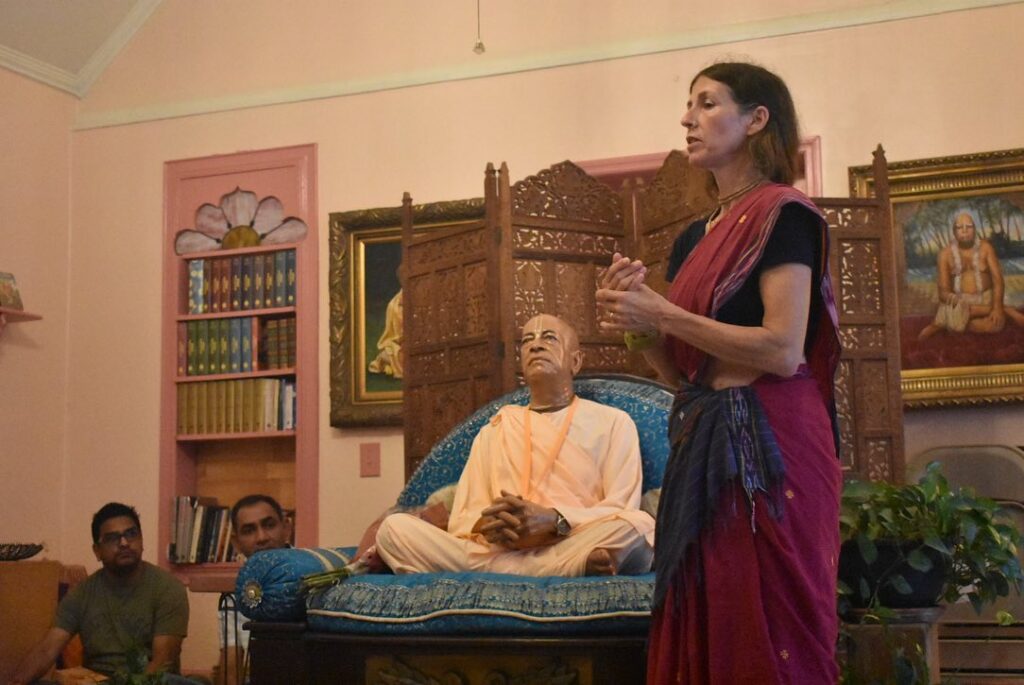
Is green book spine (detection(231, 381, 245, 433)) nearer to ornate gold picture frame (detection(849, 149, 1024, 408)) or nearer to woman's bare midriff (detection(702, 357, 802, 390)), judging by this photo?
ornate gold picture frame (detection(849, 149, 1024, 408))

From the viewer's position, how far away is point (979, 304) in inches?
223

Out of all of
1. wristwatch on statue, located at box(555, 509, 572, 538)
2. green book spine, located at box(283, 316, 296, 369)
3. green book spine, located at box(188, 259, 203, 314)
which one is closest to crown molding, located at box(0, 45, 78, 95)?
green book spine, located at box(188, 259, 203, 314)

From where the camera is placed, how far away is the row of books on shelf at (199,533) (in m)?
6.76

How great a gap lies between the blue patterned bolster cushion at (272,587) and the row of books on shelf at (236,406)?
317cm

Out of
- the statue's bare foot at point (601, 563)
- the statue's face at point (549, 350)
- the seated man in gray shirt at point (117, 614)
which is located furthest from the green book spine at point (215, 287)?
the statue's bare foot at point (601, 563)

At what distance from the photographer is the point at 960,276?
5.72 metres

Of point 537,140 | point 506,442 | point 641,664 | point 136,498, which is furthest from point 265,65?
point 641,664

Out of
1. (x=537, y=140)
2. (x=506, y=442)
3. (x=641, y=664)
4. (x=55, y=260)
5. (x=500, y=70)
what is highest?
(x=500, y=70)

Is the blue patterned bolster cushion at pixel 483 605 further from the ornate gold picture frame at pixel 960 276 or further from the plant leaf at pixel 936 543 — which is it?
the ornate gold picture frame at pixel 960 276

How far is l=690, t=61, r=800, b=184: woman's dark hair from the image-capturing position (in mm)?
2229

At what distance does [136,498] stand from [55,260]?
1.53 meters

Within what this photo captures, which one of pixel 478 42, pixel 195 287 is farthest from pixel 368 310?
pixel 478 42

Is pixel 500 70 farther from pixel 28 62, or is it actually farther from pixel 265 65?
pixel 28 62

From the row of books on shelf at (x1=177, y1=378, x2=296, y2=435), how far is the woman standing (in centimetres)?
485
